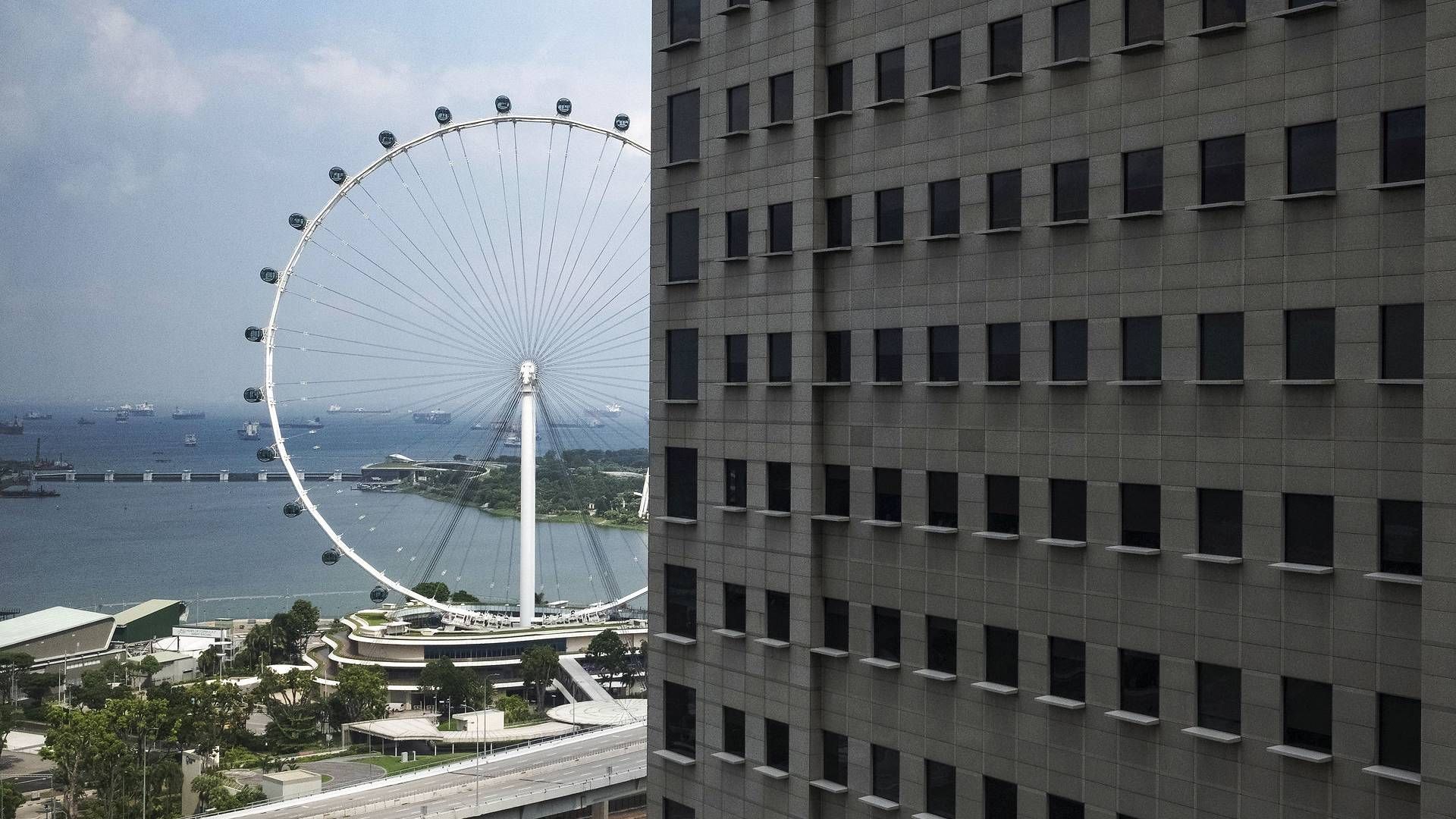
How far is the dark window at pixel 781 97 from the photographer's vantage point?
1101 inches

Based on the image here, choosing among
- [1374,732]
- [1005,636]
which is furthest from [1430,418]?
[1005,636]

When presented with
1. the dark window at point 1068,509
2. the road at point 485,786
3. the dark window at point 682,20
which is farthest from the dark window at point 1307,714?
the road at point 485,786

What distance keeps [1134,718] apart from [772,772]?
336 inches

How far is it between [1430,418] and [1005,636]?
835 centimetres

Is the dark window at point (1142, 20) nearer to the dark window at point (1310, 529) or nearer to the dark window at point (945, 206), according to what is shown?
the dark window at point (945, 206)

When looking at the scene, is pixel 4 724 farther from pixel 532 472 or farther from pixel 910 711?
pixel 910 711

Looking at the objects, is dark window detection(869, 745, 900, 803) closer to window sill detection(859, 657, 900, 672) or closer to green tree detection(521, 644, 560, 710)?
window sill detection(859, 657, 900, 672)

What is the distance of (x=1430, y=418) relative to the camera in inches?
703

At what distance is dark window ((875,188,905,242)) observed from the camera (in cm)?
2581

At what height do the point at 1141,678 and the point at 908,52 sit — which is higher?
the point at 908,52

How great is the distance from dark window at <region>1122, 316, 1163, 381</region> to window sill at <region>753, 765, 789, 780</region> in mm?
10832

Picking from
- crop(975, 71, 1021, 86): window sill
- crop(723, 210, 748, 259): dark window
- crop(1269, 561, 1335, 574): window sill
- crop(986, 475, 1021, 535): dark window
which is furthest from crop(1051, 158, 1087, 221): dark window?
crop(723, 210, 748, 259): dark window

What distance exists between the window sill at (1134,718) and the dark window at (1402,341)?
629cm

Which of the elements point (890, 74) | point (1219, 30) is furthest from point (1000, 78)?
point (1219, 30)
